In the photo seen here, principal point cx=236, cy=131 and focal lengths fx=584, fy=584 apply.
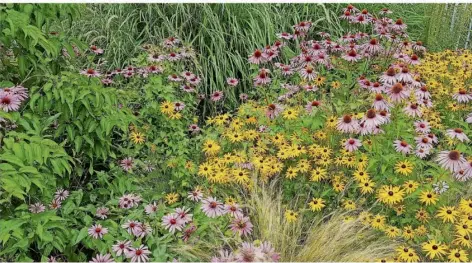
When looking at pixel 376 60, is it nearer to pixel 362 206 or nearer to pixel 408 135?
pixel 408 135

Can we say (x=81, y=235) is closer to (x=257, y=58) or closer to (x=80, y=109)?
(x=80, y=109)

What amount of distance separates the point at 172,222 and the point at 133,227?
0.18 meters

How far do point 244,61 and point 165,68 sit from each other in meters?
1.19

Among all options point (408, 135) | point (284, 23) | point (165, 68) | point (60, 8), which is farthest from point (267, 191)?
point (284, 23)

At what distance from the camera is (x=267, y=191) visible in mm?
2951

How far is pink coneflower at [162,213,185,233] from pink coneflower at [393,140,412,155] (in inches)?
43.2

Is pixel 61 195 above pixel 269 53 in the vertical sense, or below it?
below

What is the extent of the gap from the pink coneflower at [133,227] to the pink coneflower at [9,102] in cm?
66

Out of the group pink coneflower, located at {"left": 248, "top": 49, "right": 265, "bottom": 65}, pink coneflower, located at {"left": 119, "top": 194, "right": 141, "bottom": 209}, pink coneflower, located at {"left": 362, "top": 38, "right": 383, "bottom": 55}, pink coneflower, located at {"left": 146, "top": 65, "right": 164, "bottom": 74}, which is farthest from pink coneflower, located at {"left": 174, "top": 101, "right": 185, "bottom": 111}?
pink coneflower, located at {"left": 362, "top": 38, "right": 383, "bottom": 55}

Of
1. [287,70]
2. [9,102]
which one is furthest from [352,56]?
[9,102]

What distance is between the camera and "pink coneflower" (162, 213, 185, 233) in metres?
2.37

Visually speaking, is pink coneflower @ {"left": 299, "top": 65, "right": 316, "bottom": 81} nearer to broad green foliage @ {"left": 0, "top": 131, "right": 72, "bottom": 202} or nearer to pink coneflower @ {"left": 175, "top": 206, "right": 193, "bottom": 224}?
pink coneflower @ {"left": 175, "top": 206, "right": 193, "bottom": 224}

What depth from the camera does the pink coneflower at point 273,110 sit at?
3095 mm

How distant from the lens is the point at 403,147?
2762mm
